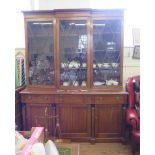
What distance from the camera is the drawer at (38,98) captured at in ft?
12.0

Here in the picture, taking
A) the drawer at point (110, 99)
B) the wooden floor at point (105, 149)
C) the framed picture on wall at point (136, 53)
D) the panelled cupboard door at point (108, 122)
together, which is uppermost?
the framed picture on wall at point (136, 53)

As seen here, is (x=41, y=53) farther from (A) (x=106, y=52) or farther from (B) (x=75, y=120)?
(B) (x=75, y=120)

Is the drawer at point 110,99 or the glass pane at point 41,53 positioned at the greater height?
the glass pane at point 41,53

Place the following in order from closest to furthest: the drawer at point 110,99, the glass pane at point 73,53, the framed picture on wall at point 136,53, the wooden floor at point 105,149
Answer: the wooden floor at point 105,149 → the drawer at point 110,99 → the glass pane at point 73,53 → the framed picture on wall at point 136,53

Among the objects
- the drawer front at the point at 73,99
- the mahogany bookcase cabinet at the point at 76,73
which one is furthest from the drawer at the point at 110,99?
the drawer front at the point at 73,99

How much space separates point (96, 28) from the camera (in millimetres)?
3688

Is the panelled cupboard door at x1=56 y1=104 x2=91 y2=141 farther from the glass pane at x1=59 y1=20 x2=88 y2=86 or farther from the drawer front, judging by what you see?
the glass pane at x1=59 y1=20 x2=88 y2=86

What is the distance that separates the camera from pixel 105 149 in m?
3.47

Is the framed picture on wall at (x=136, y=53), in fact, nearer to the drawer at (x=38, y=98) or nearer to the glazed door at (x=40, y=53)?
the glazed door at (x=40, y=53)

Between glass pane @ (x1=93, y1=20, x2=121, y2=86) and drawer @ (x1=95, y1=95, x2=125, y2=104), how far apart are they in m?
0.25

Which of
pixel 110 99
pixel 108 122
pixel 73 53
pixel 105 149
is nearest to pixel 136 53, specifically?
pixel 110 99

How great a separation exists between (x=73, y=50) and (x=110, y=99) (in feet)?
3.19

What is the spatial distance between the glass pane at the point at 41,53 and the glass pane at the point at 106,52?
0.70 m
